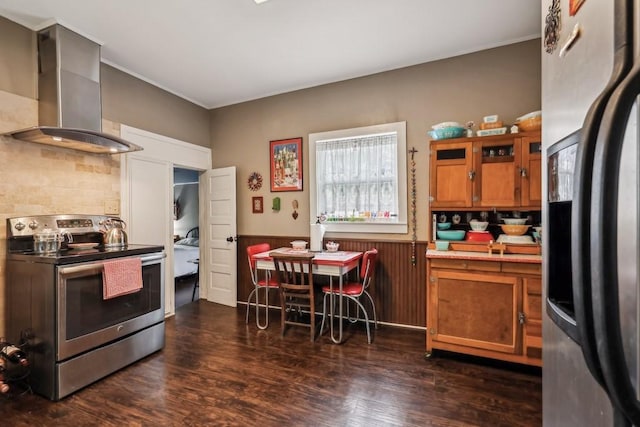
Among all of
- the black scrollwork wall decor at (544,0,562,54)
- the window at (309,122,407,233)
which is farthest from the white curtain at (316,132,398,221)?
the black scrollwork wall decor at (544,0,562,54)

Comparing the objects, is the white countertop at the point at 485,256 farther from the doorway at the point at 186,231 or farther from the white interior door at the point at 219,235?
the doorway at the point at 186,231

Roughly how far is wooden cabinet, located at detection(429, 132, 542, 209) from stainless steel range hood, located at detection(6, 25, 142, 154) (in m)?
3.02

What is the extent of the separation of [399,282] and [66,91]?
3.67 metres

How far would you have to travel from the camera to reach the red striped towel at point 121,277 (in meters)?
2.36

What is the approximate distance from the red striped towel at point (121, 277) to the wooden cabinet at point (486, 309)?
248 centimetres

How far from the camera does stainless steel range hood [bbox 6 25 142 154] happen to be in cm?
260

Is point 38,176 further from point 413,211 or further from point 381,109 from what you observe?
point 413,211

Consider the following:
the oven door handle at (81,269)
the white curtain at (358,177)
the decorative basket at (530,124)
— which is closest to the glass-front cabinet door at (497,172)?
the decorative basket at (530,124)

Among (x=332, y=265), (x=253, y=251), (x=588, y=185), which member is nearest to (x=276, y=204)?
(x=253, y=251)

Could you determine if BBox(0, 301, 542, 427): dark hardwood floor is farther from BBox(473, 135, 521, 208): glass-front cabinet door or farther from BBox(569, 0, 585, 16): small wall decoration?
BBox(569, 0, 585, 16): small wall decoration

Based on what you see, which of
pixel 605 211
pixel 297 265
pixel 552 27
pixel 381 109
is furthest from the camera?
pixel 381 109

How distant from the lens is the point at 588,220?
21.9 inches

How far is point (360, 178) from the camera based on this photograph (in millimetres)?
3660

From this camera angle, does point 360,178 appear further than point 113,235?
Yes
